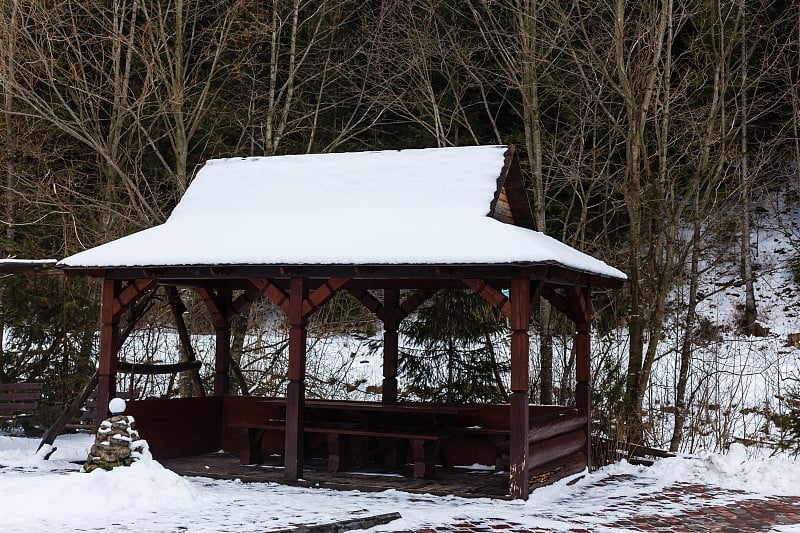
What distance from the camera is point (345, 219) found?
36.3 feet

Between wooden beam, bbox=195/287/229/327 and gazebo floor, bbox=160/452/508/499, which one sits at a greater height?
wooden beam, bbox=195/287/229/327

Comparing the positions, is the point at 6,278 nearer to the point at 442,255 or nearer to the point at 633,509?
the point at 442,255

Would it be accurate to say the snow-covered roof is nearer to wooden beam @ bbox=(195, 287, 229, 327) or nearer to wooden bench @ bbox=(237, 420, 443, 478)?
wooden beam @ bbox=(195, 287, 229, 327)

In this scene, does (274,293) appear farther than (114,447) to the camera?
Yes

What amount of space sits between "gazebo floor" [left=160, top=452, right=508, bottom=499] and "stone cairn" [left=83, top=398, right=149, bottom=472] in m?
2.01

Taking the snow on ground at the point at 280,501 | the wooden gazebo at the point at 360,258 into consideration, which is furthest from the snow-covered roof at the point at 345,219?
the snow on ground at the point at 280,501

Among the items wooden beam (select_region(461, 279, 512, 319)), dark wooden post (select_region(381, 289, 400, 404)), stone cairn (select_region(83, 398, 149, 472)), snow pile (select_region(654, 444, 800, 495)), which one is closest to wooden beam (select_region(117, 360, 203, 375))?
dark wooden post (select_region(381, 289, 400, 404))

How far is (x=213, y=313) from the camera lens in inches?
542

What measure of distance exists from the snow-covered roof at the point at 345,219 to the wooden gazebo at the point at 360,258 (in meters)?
0.02

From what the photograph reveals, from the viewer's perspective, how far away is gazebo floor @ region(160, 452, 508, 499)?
10336 millimetres

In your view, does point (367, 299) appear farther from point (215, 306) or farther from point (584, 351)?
point (584, 351)

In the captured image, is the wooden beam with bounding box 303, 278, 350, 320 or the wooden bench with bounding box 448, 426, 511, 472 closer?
the wooden beam with bounding box 303, 278, 350, 320

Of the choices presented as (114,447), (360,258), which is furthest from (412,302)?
(114,447)

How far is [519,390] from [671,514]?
191 cm
